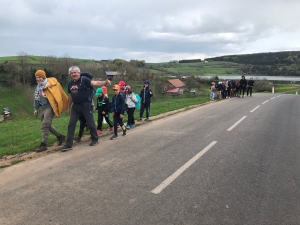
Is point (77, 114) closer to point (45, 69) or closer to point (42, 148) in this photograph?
point (42, 148)

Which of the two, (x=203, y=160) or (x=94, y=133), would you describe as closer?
(x=203, y=160)

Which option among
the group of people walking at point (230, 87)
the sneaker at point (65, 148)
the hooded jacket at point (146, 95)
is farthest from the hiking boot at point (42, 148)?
the group of people walking at point (230, 87)

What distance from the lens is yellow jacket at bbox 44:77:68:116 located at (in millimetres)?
6762

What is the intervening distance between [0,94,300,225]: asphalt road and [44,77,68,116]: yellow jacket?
4.06 ft

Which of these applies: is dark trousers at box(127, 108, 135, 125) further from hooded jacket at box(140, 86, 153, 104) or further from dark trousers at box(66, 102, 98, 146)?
Result: dark trousers at box(66, 102, 98, 146)

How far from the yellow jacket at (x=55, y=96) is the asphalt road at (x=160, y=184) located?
1.24m

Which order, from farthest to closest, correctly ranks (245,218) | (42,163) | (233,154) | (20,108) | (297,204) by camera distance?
(20,108) → (233,154) → (42,163) → (297,204) → (245,218)

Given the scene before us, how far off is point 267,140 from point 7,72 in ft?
221

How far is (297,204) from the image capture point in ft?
Answer: 12.8

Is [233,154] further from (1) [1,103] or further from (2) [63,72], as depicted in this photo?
(2) [63,72]

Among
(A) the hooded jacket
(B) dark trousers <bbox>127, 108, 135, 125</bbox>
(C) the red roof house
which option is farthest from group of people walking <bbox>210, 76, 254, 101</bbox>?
(C) the red roof house

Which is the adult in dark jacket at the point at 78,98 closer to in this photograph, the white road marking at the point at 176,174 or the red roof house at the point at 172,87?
the white road marking at the point at 176,174

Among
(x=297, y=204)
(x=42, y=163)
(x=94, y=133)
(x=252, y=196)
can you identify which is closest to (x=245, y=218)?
(x=252, y=196)

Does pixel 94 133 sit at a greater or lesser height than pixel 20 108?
greater
